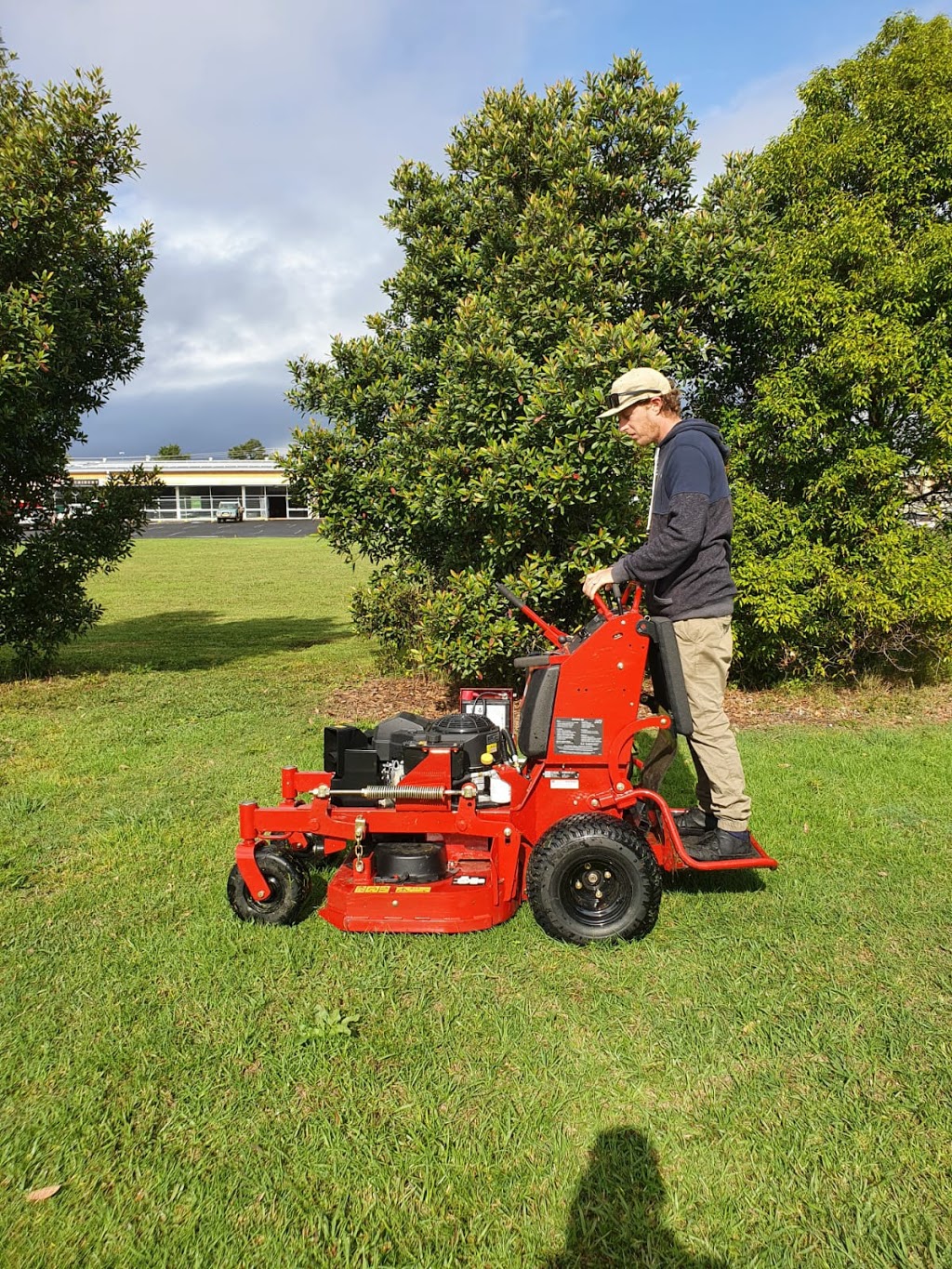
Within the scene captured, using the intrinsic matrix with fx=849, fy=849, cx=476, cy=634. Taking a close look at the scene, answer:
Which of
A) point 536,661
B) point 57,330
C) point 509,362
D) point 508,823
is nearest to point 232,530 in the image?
point 57,330

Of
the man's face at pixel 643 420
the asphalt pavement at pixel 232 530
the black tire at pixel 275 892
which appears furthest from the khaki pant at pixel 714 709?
the asphalt pavement at pixel 232 530

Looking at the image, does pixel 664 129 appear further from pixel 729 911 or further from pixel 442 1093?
pixel 442 1093

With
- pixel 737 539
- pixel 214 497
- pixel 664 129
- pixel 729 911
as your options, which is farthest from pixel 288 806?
pixel 214 497

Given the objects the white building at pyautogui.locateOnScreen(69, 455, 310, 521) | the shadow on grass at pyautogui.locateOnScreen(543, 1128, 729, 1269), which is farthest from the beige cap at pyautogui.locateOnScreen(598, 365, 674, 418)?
the white building at pyautogui.locateOnScreen(69, 455, 310, 521)

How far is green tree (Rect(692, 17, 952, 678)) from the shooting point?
7543 mm

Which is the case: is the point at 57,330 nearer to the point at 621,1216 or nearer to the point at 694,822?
the point at 694,822

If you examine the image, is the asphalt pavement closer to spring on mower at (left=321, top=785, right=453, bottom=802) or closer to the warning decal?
spring on mower at (left=321, top=785, right=453, bottom=802)

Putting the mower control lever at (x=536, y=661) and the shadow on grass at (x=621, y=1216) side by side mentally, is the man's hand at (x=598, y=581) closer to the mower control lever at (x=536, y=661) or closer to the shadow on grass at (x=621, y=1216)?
the mower control lever at (x=536, y=661)

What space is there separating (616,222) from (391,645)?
5.18 metres

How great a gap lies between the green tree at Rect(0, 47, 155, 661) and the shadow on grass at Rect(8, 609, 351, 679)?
4.04ft

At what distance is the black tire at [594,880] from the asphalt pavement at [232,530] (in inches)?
1815

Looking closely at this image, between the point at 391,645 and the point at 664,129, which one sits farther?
the point at 391,645

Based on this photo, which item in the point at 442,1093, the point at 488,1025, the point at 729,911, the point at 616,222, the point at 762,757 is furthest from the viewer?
the point at 616,222

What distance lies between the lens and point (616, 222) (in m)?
7.80
